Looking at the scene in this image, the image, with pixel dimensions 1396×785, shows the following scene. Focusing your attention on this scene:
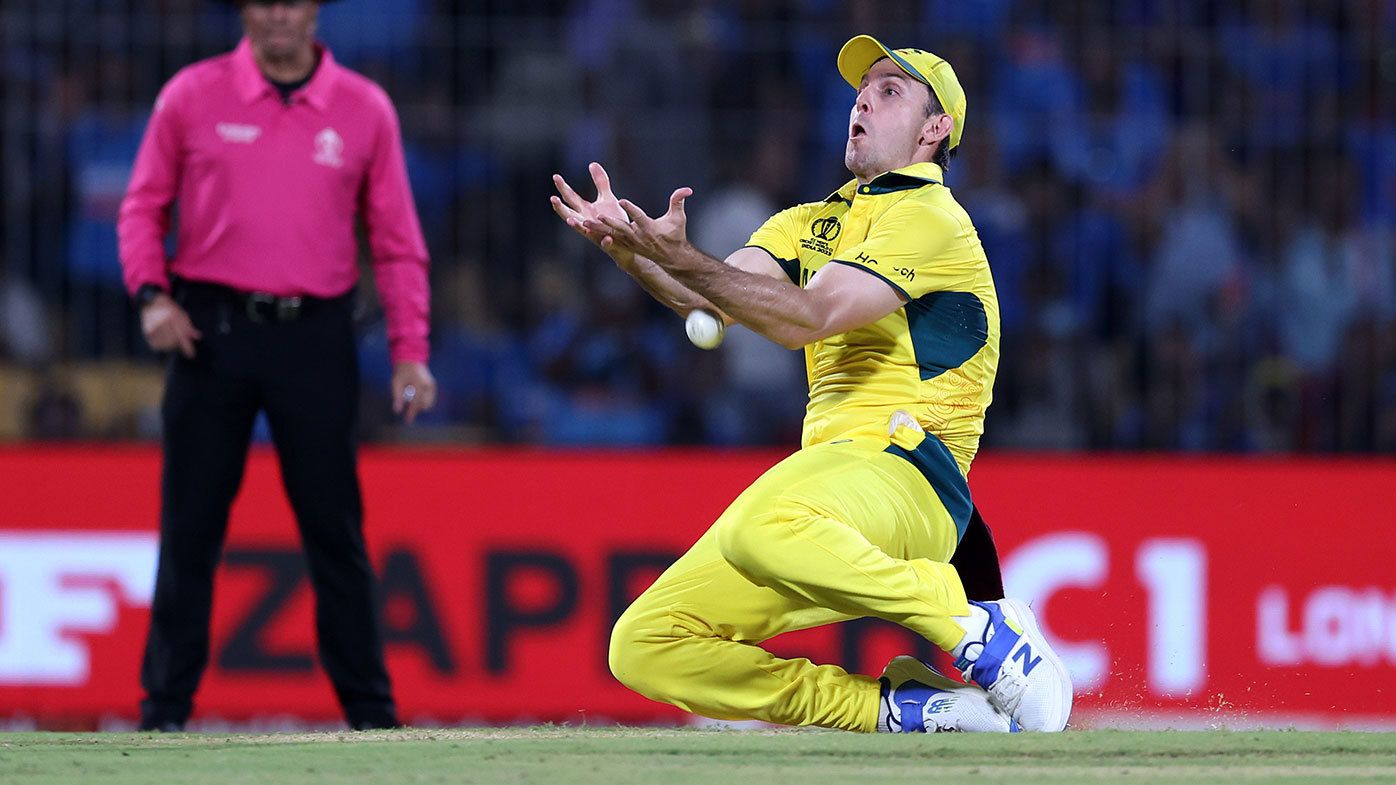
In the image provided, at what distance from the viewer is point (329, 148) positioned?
664 cm

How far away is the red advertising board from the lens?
8.38m

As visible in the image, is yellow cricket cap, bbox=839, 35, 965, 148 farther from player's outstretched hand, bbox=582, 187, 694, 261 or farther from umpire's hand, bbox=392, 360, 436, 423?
umpire's hand, bbox=392, 360, 436, 423

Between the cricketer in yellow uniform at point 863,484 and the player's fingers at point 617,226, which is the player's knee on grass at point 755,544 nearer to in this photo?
the cricketer in yellow uniform at point 863,484

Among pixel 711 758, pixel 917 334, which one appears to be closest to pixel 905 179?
pixel 917 334

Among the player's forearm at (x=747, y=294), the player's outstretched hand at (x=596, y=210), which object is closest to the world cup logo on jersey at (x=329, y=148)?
the player's outstretched hand at (x=596, y=210)

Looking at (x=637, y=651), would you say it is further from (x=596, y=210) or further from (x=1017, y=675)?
(x=596, y=210)

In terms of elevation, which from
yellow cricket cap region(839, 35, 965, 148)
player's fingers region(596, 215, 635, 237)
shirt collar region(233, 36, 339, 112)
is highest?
yellow cricket cap region(839, 35, 965, 148)

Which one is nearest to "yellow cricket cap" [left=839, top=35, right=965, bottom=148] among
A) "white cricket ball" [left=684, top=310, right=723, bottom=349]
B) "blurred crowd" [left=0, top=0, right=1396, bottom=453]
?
"white cricket ball" [left=684, top=310, right=723, bottom=349]

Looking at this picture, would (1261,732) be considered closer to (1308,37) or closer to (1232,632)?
(1232,632)

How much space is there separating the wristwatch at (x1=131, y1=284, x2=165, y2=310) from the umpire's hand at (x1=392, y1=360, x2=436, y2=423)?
807 millimetres

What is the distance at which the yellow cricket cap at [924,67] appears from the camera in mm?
5605

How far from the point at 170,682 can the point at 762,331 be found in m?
2.51

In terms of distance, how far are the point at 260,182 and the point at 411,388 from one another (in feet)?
2.70

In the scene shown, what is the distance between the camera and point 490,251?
32.7 feet
